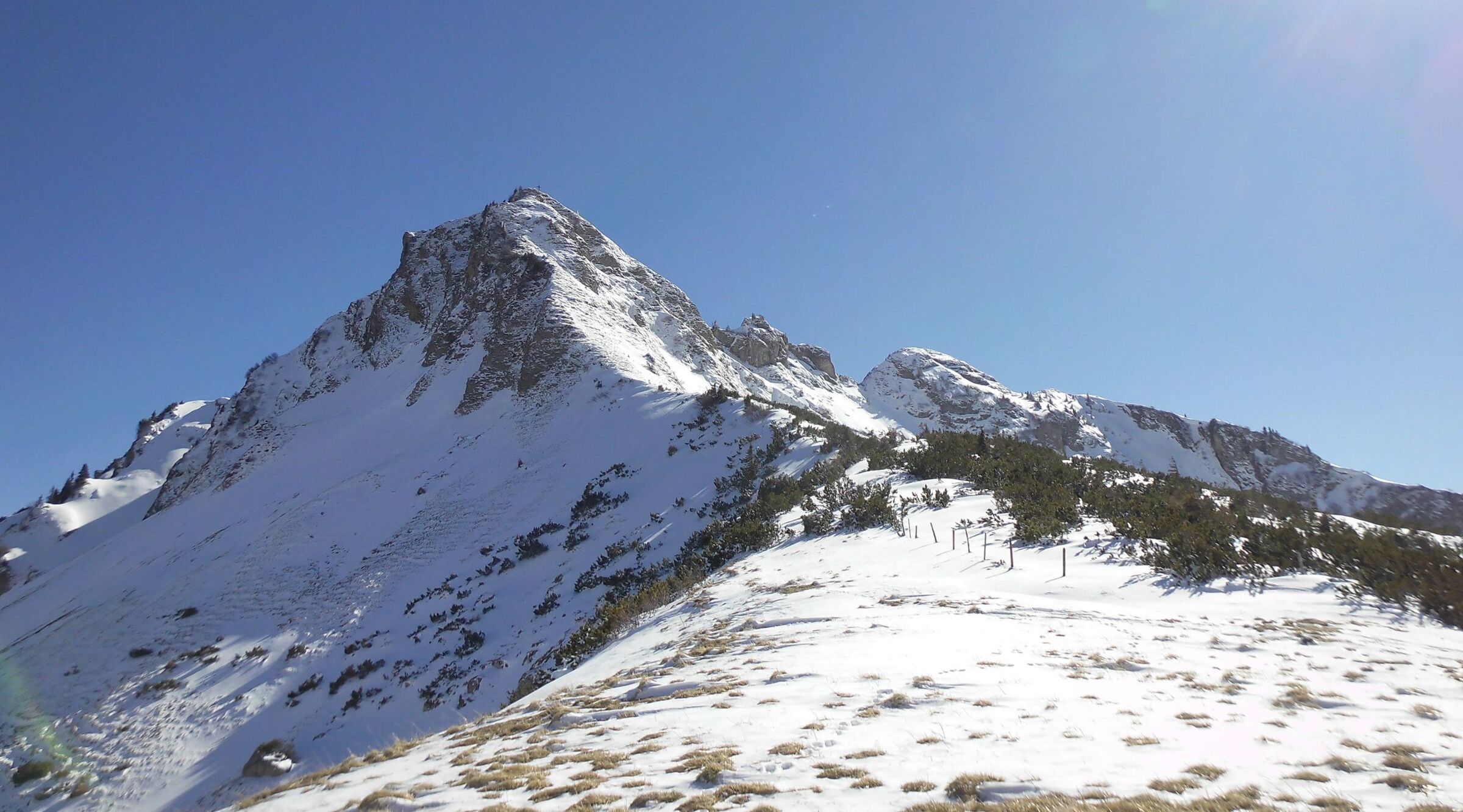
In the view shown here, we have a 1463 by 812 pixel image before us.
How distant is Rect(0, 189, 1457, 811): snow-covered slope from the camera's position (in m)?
18.4

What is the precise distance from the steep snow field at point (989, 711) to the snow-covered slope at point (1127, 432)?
240 feet

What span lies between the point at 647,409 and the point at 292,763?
2153 cm

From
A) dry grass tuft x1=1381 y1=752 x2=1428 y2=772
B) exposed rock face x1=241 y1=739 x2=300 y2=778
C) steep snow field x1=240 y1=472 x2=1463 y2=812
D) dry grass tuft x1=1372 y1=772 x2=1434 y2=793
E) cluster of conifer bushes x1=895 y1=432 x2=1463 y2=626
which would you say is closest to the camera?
dry grass tuft x1=1372 y1=772 x2=1434 y2=793

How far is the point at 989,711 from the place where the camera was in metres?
6.21

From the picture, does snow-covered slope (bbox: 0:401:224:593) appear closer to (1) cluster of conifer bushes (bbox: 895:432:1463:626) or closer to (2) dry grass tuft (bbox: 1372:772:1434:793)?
(1) cluster of conifer bushes (bbox: 895:432:1463:626)

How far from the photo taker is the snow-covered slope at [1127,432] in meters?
82.3

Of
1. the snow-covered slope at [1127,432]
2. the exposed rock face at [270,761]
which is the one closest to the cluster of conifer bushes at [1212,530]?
the exposed rock face at [270,761]

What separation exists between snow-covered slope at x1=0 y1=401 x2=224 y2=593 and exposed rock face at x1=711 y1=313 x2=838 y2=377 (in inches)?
2612

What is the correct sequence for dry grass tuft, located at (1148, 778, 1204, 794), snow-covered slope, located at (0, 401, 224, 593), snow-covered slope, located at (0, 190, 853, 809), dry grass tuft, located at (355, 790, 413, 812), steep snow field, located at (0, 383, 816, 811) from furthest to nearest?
snow-covered slope, located at (0, 401, 224, 593), snow-covered slope, located at (0, 190, 853, 809), steep snow field, located at (0, 383, 816, 811), dry grass tuft, located at (355, 790, 413, 812), dry grass tuft, located at (1148, 778, 1204, 794)

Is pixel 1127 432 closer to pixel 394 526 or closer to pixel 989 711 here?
pixel 394 526

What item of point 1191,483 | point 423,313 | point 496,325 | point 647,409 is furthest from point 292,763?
point 423,313

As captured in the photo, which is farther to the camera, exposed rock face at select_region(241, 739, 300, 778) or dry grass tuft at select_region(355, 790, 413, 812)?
exposed rock face at select_region(241, 739, 300, 778)

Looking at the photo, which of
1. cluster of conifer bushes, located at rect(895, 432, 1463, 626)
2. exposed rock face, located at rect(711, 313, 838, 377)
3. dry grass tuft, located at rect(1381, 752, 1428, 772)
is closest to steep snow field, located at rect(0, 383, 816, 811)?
cluster of conifer bushes, located at rect(895, 432, 1463, 626)

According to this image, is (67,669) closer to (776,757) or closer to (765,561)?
(765,561)
